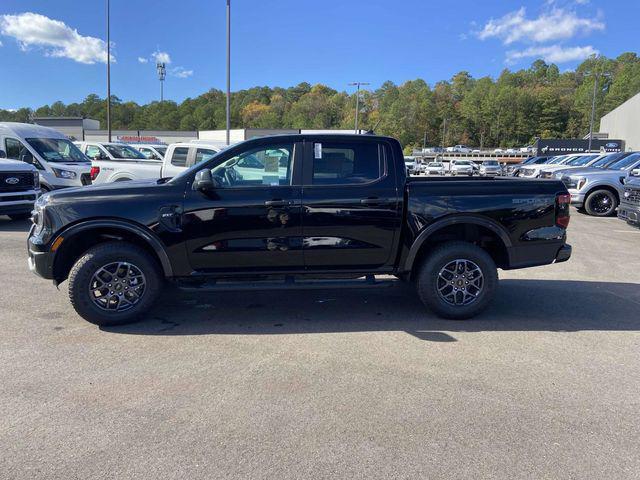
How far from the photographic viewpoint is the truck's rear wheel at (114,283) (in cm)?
479

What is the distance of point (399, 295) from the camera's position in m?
6.24

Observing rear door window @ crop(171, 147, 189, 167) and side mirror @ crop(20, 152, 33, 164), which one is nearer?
rear door window @ crop(171, 147, 189, 167)

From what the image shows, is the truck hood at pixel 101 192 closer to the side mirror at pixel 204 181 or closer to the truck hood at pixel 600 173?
the side mirror at pixel 204 181

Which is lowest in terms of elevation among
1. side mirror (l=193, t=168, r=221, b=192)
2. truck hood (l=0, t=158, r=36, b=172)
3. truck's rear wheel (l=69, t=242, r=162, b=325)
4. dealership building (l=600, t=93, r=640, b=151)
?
truck's rear wheel (l=69, t=242, r=162, b=325)

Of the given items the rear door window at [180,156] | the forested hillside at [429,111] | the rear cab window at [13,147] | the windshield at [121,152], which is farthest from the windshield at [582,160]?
the forested hillside at [429,111]

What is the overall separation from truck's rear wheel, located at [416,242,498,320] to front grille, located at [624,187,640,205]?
749cm

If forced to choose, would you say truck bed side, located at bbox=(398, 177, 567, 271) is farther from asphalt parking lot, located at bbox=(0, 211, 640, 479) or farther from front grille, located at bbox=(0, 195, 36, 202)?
front grille, located at bbox=(0, 195, 36, 202)

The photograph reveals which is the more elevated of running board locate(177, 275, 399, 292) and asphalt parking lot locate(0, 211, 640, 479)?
running board locate(177, 275, 399, 292)

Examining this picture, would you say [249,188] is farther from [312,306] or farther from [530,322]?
[530,322]

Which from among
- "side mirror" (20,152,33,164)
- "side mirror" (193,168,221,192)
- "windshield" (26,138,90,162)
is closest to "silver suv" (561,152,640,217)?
"side mirror" (193,168,221,192)

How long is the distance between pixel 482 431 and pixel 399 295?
3139mm

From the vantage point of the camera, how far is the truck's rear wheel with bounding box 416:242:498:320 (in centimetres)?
510

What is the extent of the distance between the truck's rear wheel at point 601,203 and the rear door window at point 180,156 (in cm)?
1111

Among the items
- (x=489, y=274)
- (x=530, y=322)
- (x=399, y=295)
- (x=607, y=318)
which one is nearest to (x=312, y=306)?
(x=399, y=295)
